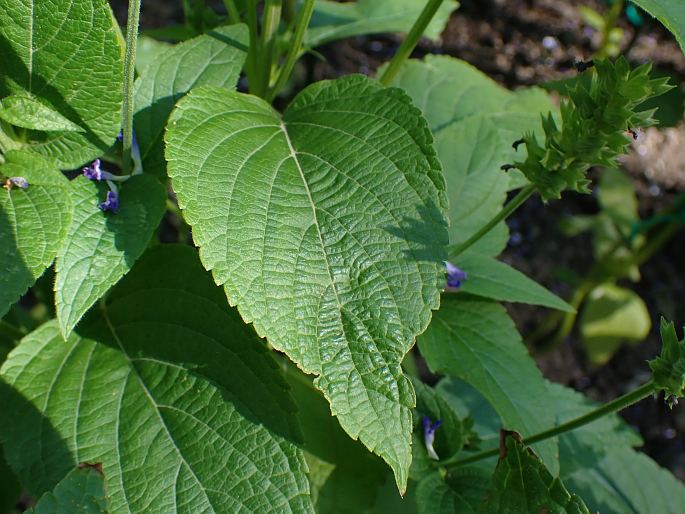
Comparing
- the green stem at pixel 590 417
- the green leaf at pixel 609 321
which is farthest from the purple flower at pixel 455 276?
the green leaf at pixel 609 321

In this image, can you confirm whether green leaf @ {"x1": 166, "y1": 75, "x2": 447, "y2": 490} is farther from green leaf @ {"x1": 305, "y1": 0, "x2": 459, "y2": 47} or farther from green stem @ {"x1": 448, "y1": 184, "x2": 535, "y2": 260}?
green leaf @ {"x1": 305, "y1": 0, "x2": 459, "y2": 47}

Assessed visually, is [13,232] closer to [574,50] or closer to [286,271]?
[286,271]

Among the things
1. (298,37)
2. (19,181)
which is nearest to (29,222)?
(19,181)

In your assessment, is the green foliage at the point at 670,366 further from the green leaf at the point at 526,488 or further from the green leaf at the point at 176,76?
the green leaf at the point at 176,76

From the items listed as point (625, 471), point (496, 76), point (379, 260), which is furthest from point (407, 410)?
point (496, 76)

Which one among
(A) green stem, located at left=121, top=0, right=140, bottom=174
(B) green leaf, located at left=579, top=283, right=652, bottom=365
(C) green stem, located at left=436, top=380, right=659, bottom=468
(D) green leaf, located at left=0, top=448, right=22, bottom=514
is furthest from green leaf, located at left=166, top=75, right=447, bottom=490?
(B) green leaf, located at left=579, top=283, right=652, bottom=365
